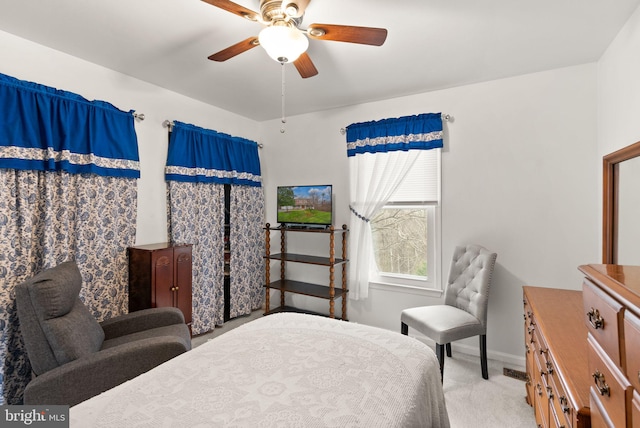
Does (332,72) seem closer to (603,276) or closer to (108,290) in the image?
(603,276)

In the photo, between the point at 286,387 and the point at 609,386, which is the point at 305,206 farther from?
the point at 609,386

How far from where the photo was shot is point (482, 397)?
2.24m

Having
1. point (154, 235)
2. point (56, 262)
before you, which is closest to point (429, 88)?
point (154, 235)

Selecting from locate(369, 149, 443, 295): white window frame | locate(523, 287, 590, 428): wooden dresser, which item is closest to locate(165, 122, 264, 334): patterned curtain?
locate(369, 149, 443, 295): white window frame

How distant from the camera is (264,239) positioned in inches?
162

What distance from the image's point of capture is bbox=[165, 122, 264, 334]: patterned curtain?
312 cm

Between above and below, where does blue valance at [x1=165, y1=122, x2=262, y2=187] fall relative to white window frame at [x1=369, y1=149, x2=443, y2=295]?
above

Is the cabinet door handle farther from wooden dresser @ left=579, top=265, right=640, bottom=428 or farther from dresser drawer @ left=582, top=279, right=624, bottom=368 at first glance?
dresser drawer @ left=582, top=279, right=624, bottom=368

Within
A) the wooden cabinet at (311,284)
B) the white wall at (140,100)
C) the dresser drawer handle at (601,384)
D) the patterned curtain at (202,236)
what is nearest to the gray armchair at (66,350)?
the white wall at (140,100)

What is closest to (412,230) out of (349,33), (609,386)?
(349,33)

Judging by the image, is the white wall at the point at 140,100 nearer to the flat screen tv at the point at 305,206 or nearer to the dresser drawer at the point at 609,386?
the flat screen tv at the point at 305,206

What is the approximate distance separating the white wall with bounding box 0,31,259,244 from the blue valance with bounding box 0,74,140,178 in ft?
0.41

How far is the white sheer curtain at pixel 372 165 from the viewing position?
10.1 ft

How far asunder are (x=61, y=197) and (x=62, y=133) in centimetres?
48
